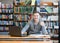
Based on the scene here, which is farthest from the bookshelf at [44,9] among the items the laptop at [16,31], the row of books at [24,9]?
the laptop at [16,31]

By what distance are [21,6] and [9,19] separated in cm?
86

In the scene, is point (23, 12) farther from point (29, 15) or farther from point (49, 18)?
point (49, 18)

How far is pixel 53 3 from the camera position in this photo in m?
5.56

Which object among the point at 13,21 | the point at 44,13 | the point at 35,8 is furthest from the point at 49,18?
the point at 13,21

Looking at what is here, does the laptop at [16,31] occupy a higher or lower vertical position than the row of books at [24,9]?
lower

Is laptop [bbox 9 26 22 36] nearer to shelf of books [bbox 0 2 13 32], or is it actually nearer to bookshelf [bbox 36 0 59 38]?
bookshelf [bbox 36 0 59 38]

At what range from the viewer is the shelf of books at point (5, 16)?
611 centimetres

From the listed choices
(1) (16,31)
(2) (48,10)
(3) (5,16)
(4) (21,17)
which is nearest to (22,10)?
(4) (21,17)

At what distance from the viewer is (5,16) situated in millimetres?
6160

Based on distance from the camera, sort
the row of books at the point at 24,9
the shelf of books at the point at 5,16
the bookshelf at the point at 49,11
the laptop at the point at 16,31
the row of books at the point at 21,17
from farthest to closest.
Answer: the shelf of books at the point at 5,16, the row of books at the point at 21,17, the row of books at the point at 24,9, the bookshelf at the point at 49,11, the laptop at the point at 16,31

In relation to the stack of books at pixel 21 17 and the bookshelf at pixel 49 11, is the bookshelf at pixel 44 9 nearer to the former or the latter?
the bookshelf at pixel 49 11

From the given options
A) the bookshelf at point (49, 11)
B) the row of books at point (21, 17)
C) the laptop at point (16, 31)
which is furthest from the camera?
the row of books at point (21, 17)

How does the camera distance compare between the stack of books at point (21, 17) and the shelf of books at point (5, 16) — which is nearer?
the stack of books at point (21, 17)

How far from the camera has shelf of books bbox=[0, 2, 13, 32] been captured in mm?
6113
